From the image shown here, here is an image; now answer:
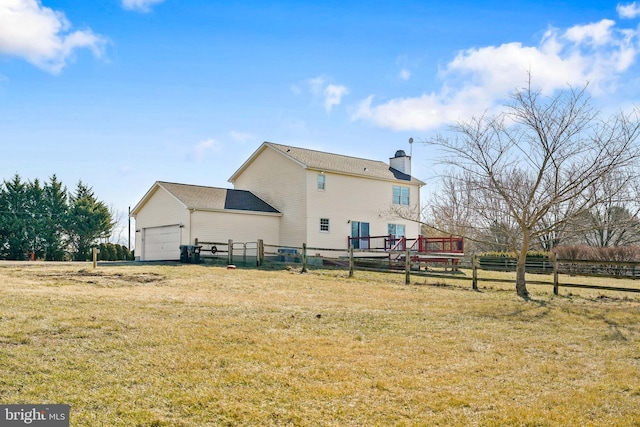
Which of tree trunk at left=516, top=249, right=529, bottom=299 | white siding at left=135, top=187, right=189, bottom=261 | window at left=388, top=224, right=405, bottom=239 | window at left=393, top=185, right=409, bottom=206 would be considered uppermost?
window at left=393, top=185, right=409, bottom=206

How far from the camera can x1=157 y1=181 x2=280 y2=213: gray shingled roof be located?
27.9 m

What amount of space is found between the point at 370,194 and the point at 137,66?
1928 centimetres

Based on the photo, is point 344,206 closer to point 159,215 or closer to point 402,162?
point 402,162

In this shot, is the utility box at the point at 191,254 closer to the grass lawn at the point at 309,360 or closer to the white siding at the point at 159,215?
the white siding at the point at 159,215

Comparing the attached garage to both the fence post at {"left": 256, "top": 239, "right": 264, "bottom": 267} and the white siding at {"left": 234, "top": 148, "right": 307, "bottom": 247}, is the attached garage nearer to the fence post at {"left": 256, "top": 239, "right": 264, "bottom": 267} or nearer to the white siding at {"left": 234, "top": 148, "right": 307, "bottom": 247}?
the white siding at {"left": 234, "top": 148, "right": 307, "bottom": 247}

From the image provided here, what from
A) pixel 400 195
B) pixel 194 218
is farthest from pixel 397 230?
pixel 194 218

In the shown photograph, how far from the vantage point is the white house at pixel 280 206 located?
28.3 meters

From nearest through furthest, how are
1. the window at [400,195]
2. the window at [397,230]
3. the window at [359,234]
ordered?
the window at [359,234]
the window at [397,230]
the window at [400,195]

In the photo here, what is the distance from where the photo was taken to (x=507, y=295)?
16.8 meters

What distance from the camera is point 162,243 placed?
29.4 meters

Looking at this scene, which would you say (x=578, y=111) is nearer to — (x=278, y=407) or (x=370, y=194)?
(x=278, y=407)

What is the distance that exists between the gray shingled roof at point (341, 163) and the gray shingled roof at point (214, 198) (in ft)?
10.5

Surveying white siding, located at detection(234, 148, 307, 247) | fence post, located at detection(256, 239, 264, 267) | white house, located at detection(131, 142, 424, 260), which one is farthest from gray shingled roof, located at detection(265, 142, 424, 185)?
fence post, located at detection(256, 239, 264, 267)

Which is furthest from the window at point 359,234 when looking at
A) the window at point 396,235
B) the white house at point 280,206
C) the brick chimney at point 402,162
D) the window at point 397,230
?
the brick chimney at point 402,162
